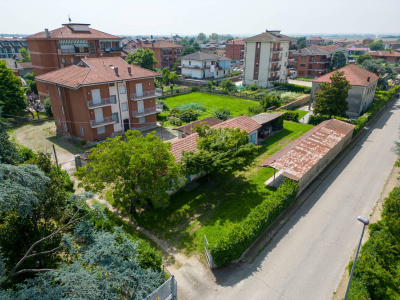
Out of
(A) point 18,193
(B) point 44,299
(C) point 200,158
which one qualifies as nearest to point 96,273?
(B) point 44,299

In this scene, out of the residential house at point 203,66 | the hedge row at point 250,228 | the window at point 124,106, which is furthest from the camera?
the residential house at point 203,66

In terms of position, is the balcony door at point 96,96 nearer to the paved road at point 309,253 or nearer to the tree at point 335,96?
the paved road at point 309,253

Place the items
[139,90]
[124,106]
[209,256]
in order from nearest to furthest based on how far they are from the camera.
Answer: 1. [209,256]
2. [124,106]
3. [139,90]

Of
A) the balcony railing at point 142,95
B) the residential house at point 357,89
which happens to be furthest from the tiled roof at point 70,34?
the residential house at point 357,89

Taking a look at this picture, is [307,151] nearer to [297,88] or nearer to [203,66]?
[297,88]

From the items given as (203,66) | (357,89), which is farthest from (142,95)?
(203,66)

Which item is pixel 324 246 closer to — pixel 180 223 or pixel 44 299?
pixel 180 223
